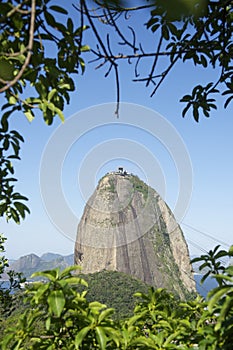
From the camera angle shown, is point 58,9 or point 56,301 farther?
point 58,9

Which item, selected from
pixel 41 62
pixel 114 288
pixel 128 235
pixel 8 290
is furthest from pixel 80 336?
pixel 128 235

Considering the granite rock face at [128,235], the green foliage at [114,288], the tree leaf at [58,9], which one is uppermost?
the granite rock face at [128,235]

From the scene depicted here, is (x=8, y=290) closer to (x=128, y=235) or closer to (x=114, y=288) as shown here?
(x=114, y=288)

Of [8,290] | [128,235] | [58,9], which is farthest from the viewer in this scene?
[128,235]

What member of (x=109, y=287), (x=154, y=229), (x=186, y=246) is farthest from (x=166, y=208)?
(x=109, y=287)

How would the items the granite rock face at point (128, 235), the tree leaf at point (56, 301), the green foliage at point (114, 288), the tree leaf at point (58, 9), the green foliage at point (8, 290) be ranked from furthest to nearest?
the granite rock face at point (128, 235) → the green foliage at point (114, 288) → the green foliage at point (8, 290) → the tree leaf at point (58, 9) → the tree leaf at point (56, 301)

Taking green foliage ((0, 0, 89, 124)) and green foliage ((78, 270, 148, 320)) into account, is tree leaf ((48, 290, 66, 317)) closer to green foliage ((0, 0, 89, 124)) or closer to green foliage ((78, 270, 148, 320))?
green foliage ((0, 0, 89, 124))

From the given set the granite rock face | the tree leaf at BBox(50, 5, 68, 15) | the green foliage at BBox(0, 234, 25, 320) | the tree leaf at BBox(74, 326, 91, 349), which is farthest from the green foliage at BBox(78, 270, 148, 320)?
the tree leaf at BBox(50, 5, 68, 15)

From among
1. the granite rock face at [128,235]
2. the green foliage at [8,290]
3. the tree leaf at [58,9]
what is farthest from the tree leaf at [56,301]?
the granite rock face at [128,235]

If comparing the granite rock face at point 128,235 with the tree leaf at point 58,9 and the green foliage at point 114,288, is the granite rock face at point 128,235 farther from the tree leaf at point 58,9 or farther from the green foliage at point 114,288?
the tree leaf at point 58,9
